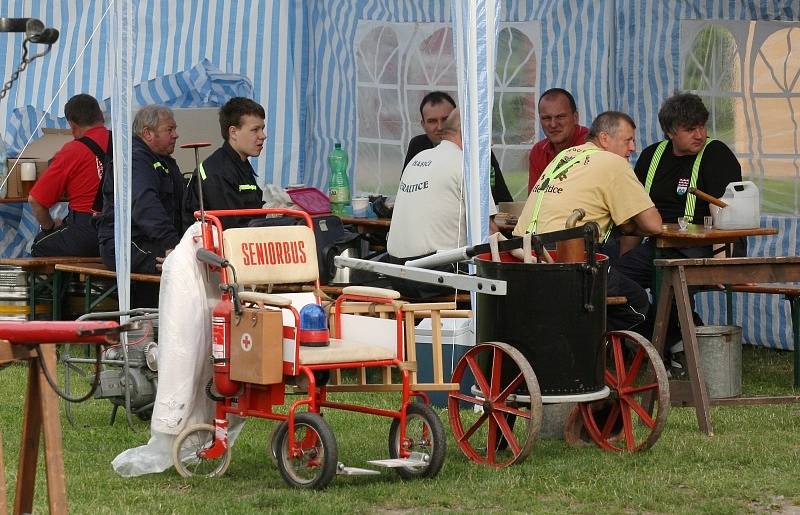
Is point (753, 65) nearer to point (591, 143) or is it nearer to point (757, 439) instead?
point (591, 143)

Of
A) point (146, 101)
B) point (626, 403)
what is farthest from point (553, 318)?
point (146, 101)

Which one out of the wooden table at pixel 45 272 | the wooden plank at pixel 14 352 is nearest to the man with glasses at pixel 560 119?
the wooden table at pixel 45 272

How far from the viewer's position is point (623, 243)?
29.6 feet

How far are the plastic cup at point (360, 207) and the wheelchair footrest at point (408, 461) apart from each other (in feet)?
15.2

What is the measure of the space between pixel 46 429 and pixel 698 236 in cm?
479

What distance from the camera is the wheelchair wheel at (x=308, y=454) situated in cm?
537

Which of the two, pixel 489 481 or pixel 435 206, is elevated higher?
pixel 435 206

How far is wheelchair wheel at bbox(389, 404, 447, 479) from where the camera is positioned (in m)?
5.59

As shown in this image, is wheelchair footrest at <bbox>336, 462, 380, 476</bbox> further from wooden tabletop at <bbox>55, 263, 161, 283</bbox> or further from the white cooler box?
wooden tabletop at <bbox>55, 263, 161, 283</bbox>

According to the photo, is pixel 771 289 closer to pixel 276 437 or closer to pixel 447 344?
pixel 447 344

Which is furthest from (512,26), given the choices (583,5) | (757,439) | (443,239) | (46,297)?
(757,439)

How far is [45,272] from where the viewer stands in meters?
9.69

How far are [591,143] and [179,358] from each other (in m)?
2.50

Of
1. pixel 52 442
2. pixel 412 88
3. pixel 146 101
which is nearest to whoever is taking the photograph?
pixel 52 442
